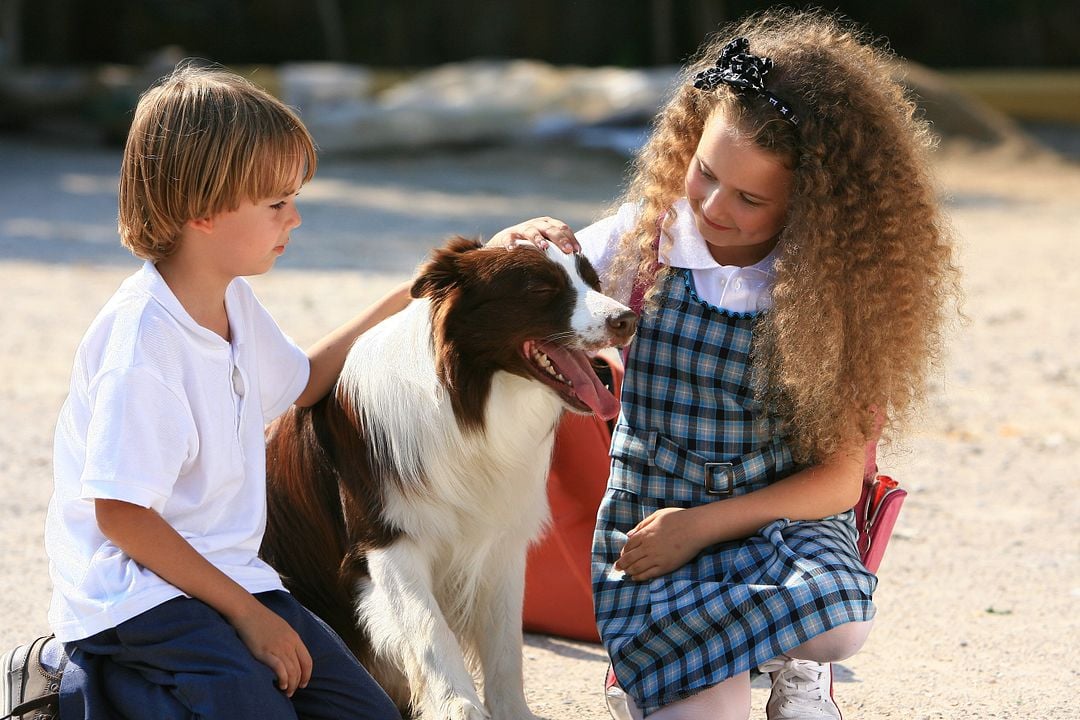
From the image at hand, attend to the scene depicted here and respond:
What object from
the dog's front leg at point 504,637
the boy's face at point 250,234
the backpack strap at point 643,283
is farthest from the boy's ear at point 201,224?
the dog's front leg at point 504,637

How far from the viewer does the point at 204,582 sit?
2389 millimetres

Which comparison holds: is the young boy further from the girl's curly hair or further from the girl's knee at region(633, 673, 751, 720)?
Answer: the girl's curly hair

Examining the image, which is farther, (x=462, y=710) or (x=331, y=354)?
(x=331, y=354)

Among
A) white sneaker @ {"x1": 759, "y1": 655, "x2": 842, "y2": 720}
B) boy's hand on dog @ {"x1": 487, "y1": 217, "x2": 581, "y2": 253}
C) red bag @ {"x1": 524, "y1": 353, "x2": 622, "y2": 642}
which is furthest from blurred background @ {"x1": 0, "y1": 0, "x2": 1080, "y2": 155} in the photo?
white sneaker @ {"x1": 759, "y1": 655, "x2": 842, "y2": 720}

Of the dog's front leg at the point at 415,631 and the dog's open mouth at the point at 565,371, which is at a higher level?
the dog's open mouth at the point at 565,371

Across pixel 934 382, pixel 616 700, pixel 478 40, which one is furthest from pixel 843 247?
pixel 478 40

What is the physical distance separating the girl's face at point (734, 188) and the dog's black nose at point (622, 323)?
0.31 meters

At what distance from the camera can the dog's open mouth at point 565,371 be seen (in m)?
2.80

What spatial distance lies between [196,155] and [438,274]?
2.15 ft

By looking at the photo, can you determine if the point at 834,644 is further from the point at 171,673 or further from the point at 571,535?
the point at 171,673

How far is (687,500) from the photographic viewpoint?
9.48 ft

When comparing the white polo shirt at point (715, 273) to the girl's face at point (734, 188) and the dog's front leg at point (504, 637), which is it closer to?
the girl's face at point (734, 188)

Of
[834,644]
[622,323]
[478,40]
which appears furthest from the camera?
[478,40]

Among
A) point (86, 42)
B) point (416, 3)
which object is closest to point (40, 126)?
point (86, 42)
